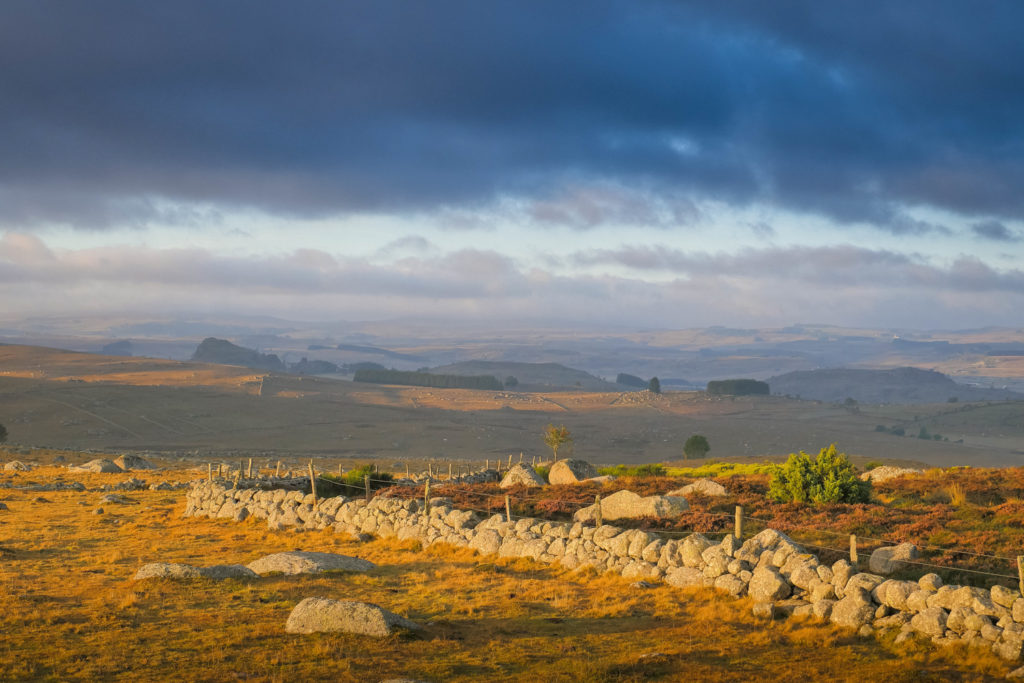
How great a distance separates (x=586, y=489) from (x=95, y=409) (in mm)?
153408

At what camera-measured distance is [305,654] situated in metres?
14.8

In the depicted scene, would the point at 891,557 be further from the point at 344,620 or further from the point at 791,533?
the point at 344,620

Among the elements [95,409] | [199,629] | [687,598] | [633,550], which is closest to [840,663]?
[687,598]

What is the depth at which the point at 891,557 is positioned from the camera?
18.7 meters

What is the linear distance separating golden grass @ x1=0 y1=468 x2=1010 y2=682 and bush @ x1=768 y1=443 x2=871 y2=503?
11.1m

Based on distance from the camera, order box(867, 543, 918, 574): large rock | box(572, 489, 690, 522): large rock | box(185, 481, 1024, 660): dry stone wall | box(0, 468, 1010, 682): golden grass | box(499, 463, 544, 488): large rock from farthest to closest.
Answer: box(499, 463, 544, 488): large rock
box(572, 489, 690, 522): large rock
box(867, 543, 918, 574): large rock
box(185, 481, 1024, 660): dry stone wall
box(0, 468, 1010, 682): golden grass

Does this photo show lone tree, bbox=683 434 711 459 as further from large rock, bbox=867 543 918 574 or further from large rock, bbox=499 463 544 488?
large rock, bbox=867 543 918 574

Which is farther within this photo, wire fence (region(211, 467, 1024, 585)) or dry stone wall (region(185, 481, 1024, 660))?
wire fence (region(211, 467, 1024, 585))

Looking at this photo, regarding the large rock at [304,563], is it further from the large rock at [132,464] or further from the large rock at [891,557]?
the large rock at [132,464]

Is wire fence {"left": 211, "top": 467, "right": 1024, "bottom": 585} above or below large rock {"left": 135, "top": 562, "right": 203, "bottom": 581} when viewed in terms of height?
above

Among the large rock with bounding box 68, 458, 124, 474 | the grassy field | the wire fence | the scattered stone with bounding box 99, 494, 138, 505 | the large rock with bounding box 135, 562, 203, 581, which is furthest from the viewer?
the grassy field

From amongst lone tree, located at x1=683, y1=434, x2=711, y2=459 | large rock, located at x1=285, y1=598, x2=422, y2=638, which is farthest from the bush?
lone tree, located at x1=683, y1=434, x2=711, y2=459

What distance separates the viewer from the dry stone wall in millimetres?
15078

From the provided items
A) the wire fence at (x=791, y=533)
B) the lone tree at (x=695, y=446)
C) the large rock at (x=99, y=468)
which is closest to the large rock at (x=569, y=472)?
the wire fence at (x=791, y=533)
